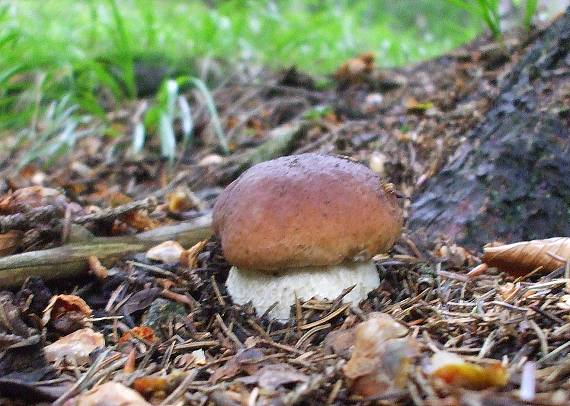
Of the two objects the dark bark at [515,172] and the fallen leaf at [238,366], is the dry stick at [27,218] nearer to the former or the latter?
the fallen leaf at [238,366]

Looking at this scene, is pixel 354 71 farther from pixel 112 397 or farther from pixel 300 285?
pixel 112 397

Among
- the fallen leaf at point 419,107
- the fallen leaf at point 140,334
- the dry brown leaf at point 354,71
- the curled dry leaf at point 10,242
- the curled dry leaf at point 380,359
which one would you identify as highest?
the dry brown leaf at point 354,71

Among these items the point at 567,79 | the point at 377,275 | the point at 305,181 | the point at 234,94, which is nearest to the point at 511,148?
the point at 567,79

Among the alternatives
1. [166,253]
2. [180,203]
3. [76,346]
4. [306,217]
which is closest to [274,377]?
[306,217]

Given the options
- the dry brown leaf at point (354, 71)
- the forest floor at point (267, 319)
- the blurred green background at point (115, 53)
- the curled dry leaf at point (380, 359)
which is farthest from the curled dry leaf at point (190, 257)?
the dry brown leaf at point (354, 71)

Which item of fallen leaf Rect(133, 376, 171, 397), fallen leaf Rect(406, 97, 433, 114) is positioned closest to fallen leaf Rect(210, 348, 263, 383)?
fallen leaf Rect(133, 376, 171, 397)

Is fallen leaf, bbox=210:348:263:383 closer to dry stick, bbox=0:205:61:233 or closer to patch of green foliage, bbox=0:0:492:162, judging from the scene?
dry stick, bbox=0:205:61:233

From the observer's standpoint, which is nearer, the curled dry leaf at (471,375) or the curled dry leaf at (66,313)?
the curled dry leaf at (471,375)
